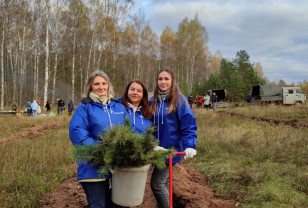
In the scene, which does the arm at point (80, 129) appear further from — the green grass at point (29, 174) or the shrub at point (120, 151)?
the green grass at point (29, 174)

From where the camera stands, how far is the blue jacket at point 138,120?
267 centimetres

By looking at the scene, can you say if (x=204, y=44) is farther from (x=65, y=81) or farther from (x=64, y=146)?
(x=64, y=146)

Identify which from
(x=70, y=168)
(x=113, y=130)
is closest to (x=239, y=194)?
(x=113, y=130)

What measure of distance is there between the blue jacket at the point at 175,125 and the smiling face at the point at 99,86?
2.09ft

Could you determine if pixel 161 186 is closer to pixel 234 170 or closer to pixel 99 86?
pixel 99 86

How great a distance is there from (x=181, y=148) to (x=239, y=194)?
1.60 metres

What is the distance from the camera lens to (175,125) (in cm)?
284

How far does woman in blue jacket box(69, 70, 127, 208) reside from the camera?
2.24m

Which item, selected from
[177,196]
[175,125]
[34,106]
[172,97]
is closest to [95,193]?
[175,125]

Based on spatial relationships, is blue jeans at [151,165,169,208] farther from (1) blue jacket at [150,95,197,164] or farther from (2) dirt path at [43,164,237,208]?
(2) dirt path at [43,164,237,208]

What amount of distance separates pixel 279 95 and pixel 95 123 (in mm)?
23697

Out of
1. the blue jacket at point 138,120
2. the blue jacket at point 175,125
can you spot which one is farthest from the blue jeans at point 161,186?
the blue jacket at point 138,120

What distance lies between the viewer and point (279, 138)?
6.61 metres

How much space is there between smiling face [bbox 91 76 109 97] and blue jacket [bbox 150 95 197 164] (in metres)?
0.64
